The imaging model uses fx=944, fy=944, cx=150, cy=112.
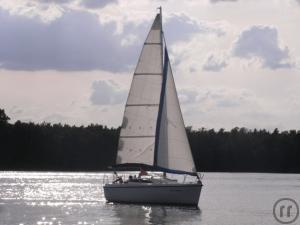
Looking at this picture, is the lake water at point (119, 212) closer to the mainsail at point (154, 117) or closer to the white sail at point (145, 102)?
the mainsail at point (154, 117)

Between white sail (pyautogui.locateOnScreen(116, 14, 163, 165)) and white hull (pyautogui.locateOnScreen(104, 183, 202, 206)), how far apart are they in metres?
2.93

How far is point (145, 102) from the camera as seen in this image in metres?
69.8

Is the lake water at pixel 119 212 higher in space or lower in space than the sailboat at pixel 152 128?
lower

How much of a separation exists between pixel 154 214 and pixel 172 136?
306 inches

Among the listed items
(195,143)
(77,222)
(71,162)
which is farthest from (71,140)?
(77,222)

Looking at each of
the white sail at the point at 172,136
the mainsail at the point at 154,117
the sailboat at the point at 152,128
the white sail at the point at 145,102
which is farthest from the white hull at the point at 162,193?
the white sail at the point at 145,102

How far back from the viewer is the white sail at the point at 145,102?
6938 cm

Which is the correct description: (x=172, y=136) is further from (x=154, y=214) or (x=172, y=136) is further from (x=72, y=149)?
(x=72, y=149)

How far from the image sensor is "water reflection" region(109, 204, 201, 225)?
5850 centimetres

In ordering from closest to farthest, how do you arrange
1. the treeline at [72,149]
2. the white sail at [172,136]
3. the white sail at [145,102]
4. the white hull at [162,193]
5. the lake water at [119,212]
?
1. the lake water at [119,212]
2. the white hull at [162,193]
3. the white sail at [172,136]
4. the white sail at [145,102]
5. the treeline at [72,149]

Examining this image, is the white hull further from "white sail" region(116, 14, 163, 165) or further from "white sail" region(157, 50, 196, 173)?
"white sail" region(116, 14, 163, 165)

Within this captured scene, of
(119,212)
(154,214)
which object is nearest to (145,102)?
(119,212)

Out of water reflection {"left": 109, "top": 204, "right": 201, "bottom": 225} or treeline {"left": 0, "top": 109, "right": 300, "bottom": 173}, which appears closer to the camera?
water reflection {"left": 109, "top": 204, "right": 201, "bottom": 225}

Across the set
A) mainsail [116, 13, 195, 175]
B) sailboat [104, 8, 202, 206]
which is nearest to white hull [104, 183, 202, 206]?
sailboat [104, 8, 202, 206]
